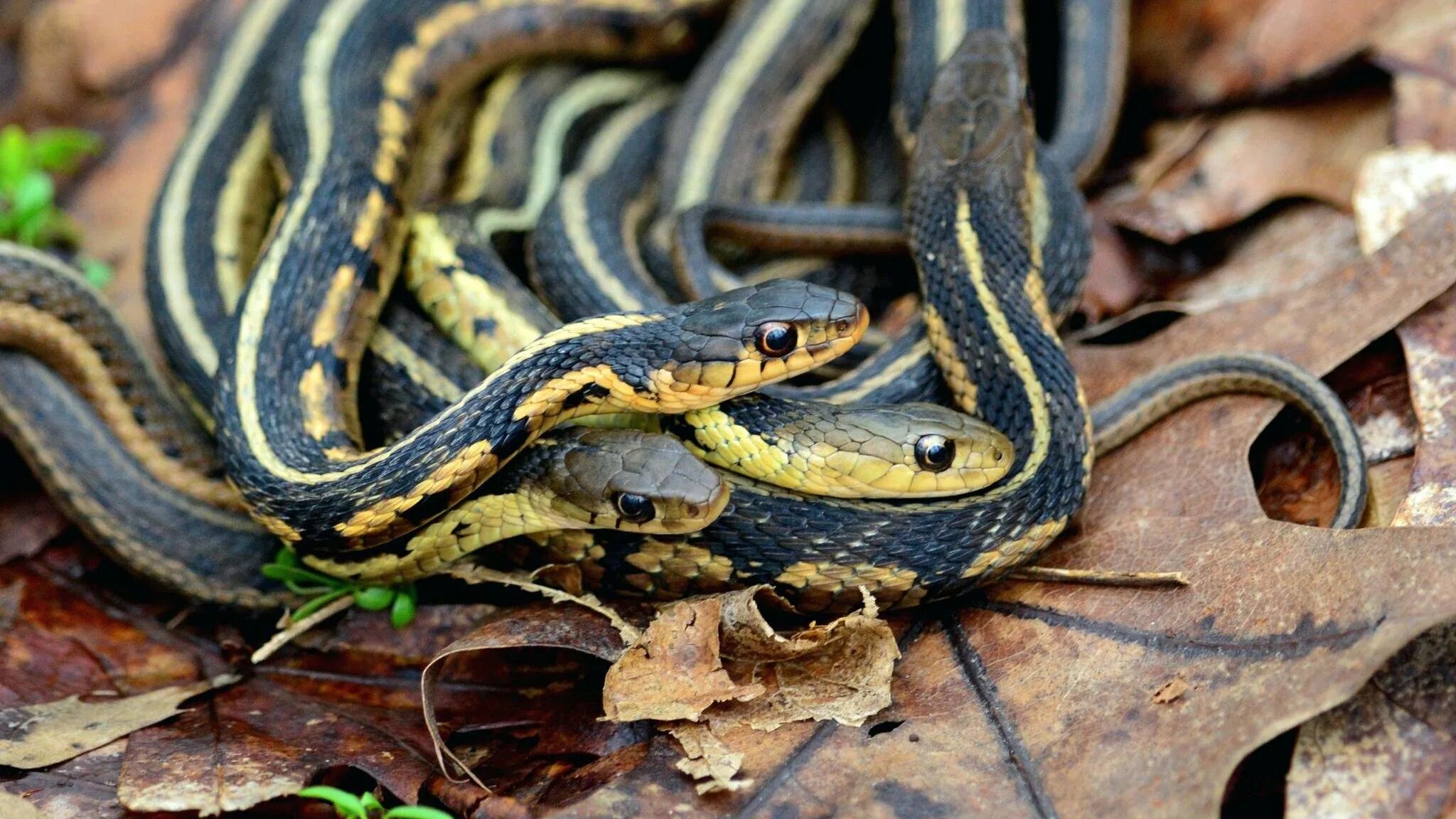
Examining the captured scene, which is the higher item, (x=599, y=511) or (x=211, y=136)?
(x=211, y=136)

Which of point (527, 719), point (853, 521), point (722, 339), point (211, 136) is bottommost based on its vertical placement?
point (527, 719)

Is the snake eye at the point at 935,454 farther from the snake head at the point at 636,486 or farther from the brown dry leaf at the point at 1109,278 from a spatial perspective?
the brown dry leaf at the point at 1109,278

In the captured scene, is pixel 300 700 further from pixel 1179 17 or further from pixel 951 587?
pixel 1179 17

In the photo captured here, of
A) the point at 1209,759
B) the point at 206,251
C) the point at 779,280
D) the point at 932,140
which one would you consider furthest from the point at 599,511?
the point at 206,251

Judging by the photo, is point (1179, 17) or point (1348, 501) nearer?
point (1348, 501)

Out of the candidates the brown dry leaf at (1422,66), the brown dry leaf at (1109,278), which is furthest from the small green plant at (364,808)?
the brown dry leaf at (1422,66)

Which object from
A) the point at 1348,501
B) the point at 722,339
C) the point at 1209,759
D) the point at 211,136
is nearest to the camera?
the point at 1209,759

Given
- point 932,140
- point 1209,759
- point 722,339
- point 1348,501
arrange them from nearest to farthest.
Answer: point 1209,759, point 1348,501, point 722,339, point 932,140
